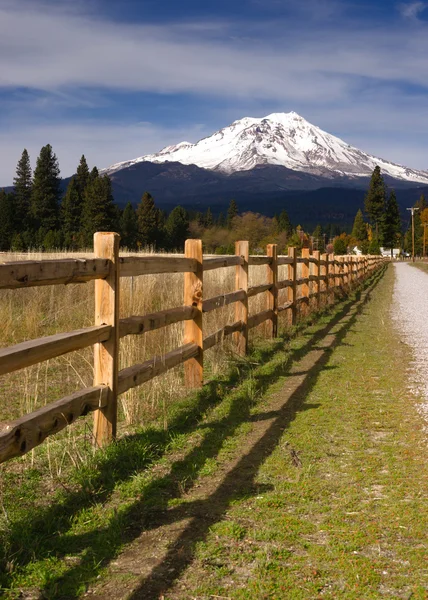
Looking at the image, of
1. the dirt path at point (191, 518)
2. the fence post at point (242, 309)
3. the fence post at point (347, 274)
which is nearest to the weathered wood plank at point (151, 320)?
the dirt path at point (191, 518)

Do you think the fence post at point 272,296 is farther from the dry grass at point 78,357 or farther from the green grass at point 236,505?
the green grass at point 236,505

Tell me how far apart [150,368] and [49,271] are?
1643 millimetres

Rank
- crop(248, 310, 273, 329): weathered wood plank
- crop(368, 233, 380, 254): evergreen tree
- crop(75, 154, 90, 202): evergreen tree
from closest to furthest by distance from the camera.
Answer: crop(248, 310, 273, 329): weathered wood plank, crop(75, 154, 90, 202): evergreen tree, crop(368, 233, 380, 254): evergreen tree

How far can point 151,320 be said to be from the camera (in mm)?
5012

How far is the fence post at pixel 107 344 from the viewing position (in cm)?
426

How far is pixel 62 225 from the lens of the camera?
235 feet

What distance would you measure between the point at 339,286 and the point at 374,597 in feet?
53.5

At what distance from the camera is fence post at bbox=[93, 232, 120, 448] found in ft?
14.0

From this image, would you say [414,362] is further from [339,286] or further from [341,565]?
[339,286]

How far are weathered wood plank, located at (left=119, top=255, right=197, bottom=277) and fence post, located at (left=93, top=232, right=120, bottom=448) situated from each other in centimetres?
22

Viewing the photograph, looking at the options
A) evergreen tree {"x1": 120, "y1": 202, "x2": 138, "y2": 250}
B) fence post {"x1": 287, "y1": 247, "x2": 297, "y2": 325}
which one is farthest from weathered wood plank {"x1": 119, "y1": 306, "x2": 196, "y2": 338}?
evergreen tree {"x1": 120, "y1": 202, "x2": 138, "y2": 250}

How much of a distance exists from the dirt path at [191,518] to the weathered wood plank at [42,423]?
733mm

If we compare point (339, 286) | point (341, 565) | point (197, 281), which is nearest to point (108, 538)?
point (341, 565)

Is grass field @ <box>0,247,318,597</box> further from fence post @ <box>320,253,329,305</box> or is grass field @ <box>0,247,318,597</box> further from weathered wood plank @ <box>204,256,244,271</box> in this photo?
fence post @ <box>320,253,329,305</box>
